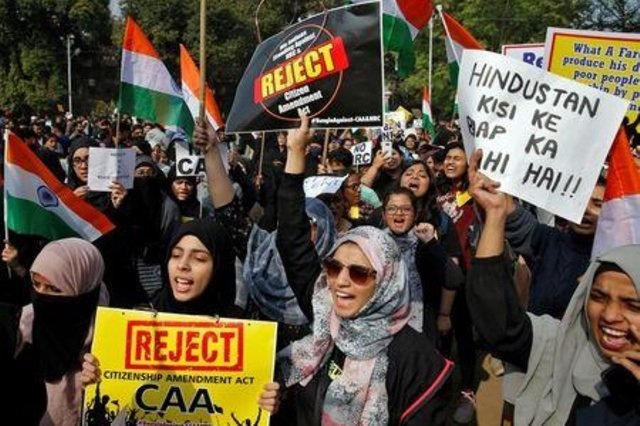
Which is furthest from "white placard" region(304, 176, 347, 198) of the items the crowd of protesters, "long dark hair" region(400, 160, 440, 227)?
"long dark hair" region(400, 160, 440, 227)

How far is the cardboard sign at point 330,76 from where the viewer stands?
400 centimetres

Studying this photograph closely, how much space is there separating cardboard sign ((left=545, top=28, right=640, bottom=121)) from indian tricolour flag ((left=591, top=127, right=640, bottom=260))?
8.24ft

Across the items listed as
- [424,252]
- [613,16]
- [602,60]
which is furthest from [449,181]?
[613,16]

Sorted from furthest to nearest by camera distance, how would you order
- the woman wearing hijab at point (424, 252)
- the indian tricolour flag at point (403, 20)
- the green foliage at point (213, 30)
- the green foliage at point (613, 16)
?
the green foliage at point (213, 30) → the green foliage at point (613, 16) → the indian tricolour flag at point (403, 20) → the woman wearing hijab at point (424, 252)

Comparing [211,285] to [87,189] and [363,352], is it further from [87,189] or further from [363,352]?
[87,189]

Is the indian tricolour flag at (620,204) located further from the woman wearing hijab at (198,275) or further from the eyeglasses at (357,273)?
the woman wearing hijab at (198,275)

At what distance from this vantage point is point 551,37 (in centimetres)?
536

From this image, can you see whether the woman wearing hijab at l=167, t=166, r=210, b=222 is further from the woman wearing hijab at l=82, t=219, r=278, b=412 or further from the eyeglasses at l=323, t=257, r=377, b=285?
the eyeglasses at l=323, t=257, r=377, b=285

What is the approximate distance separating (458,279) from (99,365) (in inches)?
105

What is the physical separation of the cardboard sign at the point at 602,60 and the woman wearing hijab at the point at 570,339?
10.7 feet

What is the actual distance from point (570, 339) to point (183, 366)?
136 centimetres

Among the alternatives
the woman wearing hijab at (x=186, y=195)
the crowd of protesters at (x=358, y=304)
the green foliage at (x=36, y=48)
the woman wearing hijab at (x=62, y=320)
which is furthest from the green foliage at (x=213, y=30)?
the woman wearing hijab at (x=62, y=320)

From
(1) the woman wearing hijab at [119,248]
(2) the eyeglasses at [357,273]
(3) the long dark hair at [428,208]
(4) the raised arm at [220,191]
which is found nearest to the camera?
(2) the eyeglasses at [357,273]

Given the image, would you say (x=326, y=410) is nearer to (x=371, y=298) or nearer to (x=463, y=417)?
(x=371, y=298)
